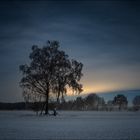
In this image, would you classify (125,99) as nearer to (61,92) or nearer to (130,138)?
(61,92)

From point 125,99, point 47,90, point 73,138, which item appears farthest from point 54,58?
point 125,99

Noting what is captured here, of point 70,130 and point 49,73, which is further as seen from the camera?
point 49,73

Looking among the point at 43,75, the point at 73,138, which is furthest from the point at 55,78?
the point at 73,138

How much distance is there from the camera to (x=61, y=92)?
5800cm

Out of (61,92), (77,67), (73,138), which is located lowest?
(73,138)

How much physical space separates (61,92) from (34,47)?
389 inches

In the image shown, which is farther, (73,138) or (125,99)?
(125,99)

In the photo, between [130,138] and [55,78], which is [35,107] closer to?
[55,78]

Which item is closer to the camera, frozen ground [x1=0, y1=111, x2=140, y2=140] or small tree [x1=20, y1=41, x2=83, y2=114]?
frozen ground [x1=0, y1=111, x2=140, y2=140]

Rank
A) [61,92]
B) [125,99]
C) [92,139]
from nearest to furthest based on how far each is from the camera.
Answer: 1. [92,139]
2. [61,92]
3. [125,99]

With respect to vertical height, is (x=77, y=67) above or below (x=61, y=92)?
above

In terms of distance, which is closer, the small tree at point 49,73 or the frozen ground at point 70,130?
the frozen ground at point 70,130

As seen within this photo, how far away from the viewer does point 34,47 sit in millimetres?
Result: 61312

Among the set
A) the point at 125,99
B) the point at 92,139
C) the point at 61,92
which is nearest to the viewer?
the point at 92,139
